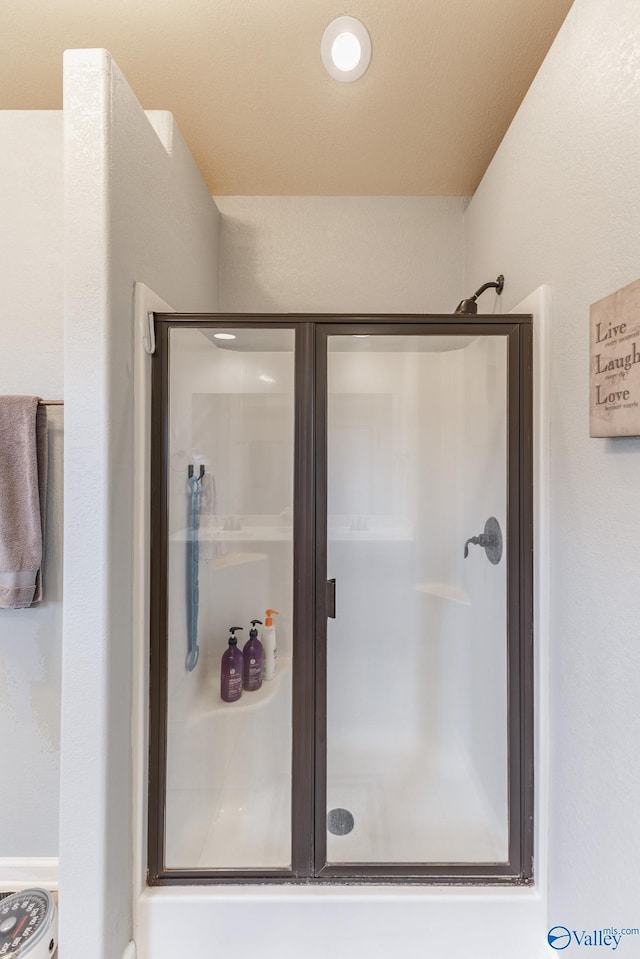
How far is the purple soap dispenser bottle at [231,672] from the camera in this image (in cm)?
145

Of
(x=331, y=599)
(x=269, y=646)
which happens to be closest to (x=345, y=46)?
(x=331, y=599)

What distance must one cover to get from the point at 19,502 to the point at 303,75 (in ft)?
5.80

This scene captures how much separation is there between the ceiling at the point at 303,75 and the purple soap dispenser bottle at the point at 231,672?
6.24 ft

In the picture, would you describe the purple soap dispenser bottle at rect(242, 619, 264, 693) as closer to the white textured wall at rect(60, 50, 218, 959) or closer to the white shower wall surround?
the white shower wall surround

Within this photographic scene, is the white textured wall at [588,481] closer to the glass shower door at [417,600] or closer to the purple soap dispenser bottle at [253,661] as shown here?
the glass shower door at [417,600]

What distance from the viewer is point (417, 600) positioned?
151 centimetres

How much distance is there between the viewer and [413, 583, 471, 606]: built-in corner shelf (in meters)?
1.46

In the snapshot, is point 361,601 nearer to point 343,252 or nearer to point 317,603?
point 317,603

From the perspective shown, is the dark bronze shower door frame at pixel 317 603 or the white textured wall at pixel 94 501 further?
the dark bronze shower door frame at pixel 317 603

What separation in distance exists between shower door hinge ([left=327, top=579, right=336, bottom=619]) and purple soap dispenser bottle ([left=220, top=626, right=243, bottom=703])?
358 millimetres

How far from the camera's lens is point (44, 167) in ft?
4.77

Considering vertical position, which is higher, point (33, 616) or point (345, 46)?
point (345, 46)

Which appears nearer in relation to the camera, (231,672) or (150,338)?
(150,338)

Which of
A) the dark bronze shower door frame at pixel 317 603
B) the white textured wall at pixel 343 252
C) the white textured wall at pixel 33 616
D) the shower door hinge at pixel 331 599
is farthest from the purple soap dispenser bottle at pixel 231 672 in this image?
the white textured wall at pixel 343 252
